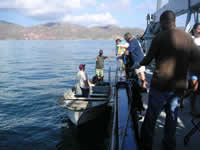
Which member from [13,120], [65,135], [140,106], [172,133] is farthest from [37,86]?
[172,133]

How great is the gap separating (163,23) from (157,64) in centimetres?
57

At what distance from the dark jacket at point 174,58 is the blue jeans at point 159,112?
0.45 feet

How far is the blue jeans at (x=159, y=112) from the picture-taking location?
2461 mm

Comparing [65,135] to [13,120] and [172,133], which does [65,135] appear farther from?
[172,133]

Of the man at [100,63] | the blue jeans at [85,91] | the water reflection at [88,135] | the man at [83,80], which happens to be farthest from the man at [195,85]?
the man at [100,63]

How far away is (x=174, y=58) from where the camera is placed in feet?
7.58

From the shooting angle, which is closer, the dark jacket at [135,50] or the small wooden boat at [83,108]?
the dark jacket at [135,50]

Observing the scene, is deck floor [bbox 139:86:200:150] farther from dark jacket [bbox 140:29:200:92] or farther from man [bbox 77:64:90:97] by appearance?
man [bbox 77:64:90:97]

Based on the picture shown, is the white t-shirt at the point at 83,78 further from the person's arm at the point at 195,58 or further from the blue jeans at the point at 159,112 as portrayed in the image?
the person's arm at the point at 195,58

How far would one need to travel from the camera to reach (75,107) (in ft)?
28.3

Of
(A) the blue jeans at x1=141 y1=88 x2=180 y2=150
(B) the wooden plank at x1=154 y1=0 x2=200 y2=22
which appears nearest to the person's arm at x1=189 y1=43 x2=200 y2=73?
(A) the blue jeans at x1=141 y1=88 x2=180 y2=150

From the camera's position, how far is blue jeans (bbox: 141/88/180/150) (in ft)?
8.07

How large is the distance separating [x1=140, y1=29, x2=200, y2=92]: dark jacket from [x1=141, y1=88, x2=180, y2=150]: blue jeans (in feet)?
0.45

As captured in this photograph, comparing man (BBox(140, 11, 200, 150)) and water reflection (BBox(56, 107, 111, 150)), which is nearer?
man (BBox(140, 11, 200, 150))
